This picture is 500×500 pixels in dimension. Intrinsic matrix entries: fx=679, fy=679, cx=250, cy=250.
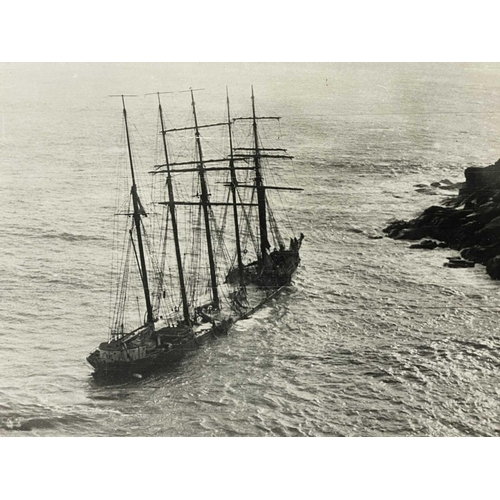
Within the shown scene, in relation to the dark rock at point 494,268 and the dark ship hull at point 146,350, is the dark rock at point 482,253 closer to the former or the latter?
the dark rock at point 494,268

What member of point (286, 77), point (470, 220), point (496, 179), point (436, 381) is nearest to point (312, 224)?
point (470, 220)

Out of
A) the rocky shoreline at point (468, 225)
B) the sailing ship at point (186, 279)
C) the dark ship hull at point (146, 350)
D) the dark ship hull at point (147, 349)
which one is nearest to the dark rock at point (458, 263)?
the rocky shoreline at point (468, 225)

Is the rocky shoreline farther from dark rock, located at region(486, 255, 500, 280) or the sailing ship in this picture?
the sailing ship

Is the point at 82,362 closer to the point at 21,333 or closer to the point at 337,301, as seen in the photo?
the point at 21,333

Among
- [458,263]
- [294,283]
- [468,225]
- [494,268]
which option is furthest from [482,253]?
[294,283]

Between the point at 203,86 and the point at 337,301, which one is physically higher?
the point at 203,86
